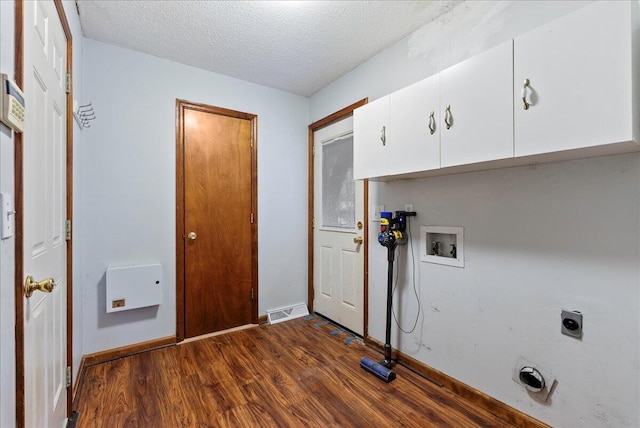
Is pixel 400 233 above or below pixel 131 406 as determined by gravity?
above

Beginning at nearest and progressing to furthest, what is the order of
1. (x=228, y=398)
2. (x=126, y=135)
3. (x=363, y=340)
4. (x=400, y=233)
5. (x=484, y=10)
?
(x=484, y=10)
(x=228, y=398)
(x=400, y=233)
(x=126, y=135)
(x=363, y=340)

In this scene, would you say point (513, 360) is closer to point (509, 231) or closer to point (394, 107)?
point (509, 231)

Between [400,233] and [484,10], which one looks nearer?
[484,10]

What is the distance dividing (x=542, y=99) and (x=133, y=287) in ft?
9.56

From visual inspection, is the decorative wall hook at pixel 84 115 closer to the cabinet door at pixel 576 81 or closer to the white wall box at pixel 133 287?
the white wall box at pixel 133 287

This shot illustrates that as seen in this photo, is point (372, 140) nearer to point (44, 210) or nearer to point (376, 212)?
point (376, 212)

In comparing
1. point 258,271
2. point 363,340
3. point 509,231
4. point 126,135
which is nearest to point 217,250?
point 258,271

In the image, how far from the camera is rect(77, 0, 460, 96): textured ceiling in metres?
1.94

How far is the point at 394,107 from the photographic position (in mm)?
1967

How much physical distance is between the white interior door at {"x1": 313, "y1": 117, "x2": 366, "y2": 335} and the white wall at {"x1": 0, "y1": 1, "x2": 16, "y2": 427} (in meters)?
2.26

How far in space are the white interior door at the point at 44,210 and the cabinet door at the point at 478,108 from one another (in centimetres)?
179

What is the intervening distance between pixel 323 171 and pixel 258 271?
1279mm

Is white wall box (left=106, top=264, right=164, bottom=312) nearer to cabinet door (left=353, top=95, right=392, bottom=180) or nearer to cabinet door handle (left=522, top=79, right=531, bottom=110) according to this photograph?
cabinet door (left=353, top=95, right=392, bottom=180)

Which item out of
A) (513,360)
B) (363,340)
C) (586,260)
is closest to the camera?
(586,260)
